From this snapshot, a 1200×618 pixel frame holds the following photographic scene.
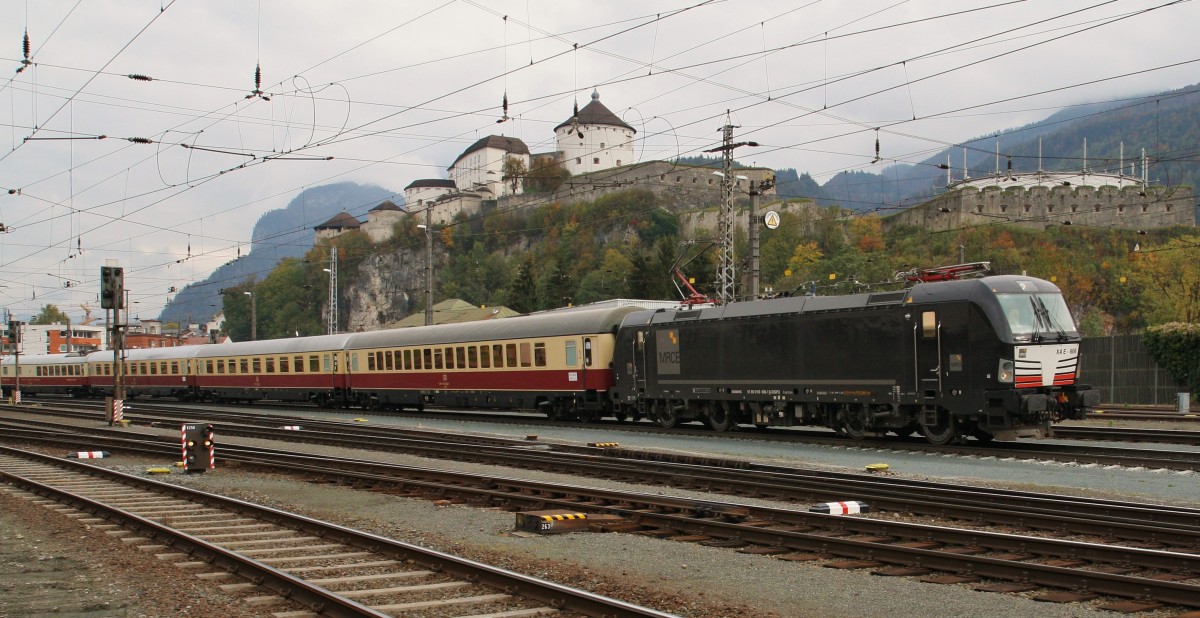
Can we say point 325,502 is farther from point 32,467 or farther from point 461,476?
point 32,467

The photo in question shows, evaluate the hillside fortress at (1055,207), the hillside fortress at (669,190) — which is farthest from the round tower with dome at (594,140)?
the hillside fortress at (1055,207)

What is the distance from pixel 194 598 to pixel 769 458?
1245cm

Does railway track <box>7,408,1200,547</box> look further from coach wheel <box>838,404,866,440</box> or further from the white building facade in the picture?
the white building facade

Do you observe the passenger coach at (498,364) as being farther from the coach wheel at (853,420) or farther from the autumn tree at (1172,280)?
the autumn tree at (1172,280)

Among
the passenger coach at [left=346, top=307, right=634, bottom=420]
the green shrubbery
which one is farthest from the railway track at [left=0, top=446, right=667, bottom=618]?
the green shrubbery

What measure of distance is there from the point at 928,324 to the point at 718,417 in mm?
7223

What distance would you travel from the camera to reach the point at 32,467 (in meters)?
19.7

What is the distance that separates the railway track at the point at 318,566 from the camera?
7.70m

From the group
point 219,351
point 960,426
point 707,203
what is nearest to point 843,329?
point 960,426

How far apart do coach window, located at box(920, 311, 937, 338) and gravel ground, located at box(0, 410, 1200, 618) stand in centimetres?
263

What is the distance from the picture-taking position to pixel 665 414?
2688 cm

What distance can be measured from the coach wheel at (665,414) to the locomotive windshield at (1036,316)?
395 inches

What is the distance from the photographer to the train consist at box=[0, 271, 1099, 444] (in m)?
18.8

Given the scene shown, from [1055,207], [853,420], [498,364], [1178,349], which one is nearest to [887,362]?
[853,420]
